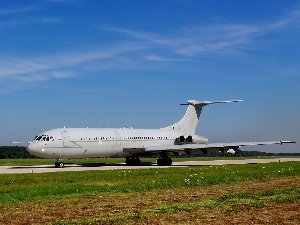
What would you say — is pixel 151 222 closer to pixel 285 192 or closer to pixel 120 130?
pixel 285 192

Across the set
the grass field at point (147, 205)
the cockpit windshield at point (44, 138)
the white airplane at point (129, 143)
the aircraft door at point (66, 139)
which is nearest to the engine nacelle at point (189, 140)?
the white airplane at point (129, 143)

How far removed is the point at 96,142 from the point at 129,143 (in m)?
5.98

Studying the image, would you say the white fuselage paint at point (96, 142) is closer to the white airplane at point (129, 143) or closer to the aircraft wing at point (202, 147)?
the white airplane at point (129, 143)

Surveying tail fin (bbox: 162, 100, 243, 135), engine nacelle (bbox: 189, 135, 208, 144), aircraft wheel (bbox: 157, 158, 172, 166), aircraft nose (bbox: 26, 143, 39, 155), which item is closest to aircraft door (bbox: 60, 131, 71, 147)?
aircraft nose (bbox: 26, 143, 39, 155)

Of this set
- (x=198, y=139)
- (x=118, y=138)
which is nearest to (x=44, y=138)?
(x=118, y=138)

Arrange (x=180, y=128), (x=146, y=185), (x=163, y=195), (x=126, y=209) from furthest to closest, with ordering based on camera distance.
A: (x=180, y=128), (x=146, y=185), (x=163, y=195), (x=126, y=209)

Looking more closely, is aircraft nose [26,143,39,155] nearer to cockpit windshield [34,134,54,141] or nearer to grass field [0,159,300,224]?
cockpit windshield [34,134,54,141]

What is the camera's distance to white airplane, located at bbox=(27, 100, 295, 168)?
49.1 metres

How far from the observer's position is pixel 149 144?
61188mm

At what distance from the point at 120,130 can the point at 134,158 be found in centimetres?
471

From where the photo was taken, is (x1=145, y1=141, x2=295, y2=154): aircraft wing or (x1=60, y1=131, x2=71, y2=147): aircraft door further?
(x1=145, y1=141, x2=295, y2=154): aircraft wing

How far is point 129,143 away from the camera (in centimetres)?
5791

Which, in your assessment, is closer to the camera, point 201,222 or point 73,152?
point 201,222

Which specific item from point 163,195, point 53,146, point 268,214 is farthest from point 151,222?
point 53,146
